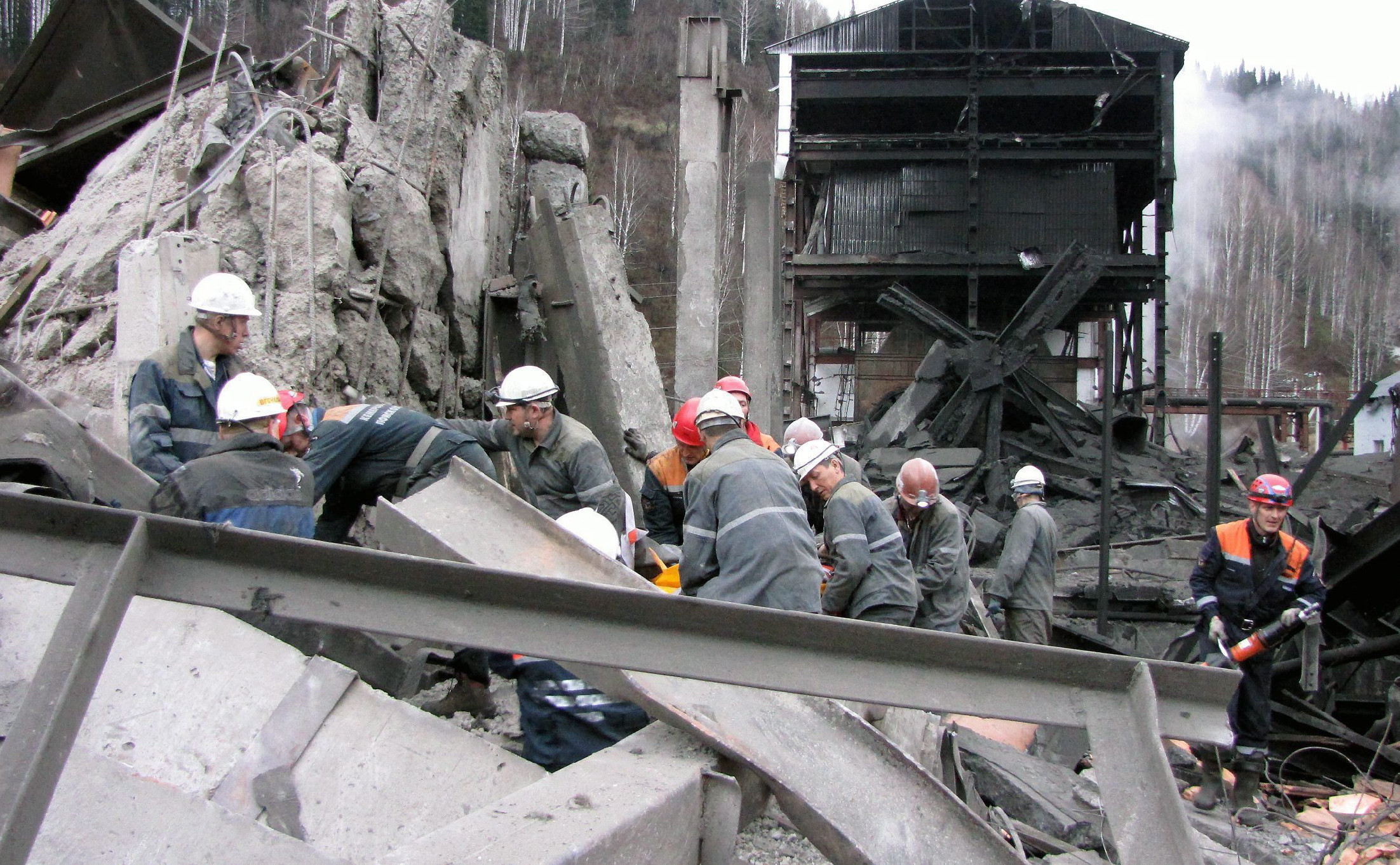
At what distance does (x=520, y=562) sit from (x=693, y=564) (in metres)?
0.91

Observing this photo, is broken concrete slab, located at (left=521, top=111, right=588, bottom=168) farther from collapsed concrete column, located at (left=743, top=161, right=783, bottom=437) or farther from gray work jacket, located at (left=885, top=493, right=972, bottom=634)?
gray work jacket, located at (left=885, top=493, right=972, bottom=634)

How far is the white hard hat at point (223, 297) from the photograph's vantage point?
4414 mm

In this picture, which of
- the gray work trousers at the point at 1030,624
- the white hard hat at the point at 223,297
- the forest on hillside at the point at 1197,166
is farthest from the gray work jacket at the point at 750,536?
the forest on hillside at the point at 1197,166

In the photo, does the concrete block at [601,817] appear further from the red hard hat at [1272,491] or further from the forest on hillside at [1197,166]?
the forest on hillside at [1197,166]

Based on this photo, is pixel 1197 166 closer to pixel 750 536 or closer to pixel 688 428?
pixel 688 428

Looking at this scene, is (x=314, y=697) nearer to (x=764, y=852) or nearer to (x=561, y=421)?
(x=764, y=852)

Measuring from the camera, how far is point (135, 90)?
27.1 feet

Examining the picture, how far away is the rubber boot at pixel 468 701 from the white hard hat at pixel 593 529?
869 millimetres

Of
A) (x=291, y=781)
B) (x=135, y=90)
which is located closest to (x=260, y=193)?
(x=135, y=90)

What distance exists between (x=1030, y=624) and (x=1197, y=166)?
47.9 m

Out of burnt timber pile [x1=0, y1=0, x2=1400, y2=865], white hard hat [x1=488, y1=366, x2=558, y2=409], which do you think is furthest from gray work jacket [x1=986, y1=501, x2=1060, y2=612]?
white hard hat [x1=488, y1=366, x2=558, y2=409]

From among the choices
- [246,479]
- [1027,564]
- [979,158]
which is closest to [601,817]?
[246,479]

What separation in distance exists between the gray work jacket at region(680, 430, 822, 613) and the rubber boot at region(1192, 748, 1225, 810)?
329 cm

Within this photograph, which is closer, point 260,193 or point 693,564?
point 693,564
